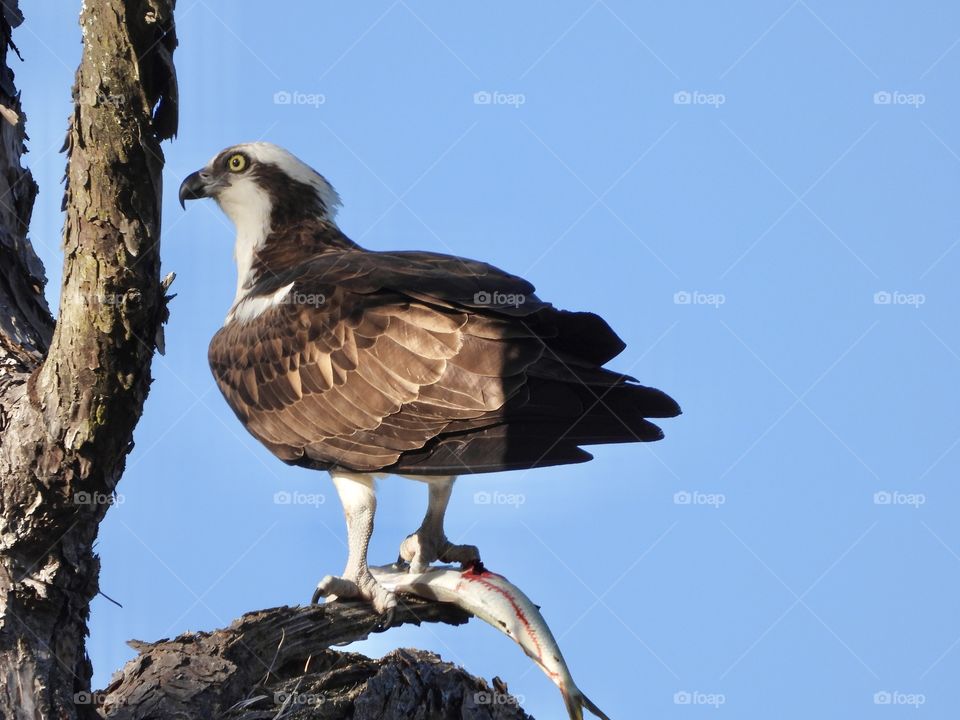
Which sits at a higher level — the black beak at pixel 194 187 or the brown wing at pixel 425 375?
the black beak at pixel 194 187

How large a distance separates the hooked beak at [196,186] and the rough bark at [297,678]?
133 inches

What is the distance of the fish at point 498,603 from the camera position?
5988mm

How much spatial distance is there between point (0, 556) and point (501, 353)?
Result: 8.58 feet

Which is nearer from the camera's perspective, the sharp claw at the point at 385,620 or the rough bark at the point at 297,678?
the rough bark at the point at 297,678

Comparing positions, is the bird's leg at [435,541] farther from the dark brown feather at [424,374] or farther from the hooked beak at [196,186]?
the hooked beak at [196,186]

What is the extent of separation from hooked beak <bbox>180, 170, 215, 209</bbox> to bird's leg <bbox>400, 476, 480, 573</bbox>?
2908mm

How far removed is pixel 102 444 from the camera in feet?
16.1

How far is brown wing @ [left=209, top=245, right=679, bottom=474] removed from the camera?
611 centimetres

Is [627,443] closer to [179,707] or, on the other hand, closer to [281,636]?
[281,636]

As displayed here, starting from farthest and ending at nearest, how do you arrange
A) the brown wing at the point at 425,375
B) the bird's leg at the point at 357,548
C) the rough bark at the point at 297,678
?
1. the bird's leg at the point at 357,548
2. the brown wing at the point at 425,375
3. the rough bark at the point at 297,678

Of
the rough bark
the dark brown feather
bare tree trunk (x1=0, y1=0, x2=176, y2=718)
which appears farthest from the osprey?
bare tree trunk (x1=0, y1=0, x2=176, y2=718)

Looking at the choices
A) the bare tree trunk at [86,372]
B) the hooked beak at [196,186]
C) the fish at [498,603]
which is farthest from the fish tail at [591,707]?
the hooked beak at [196,186]

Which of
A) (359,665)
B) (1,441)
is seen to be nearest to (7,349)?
(1,441)

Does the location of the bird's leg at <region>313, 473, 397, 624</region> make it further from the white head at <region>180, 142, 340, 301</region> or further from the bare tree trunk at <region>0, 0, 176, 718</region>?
the white head at <region>180, 142, 340, 301</region>
